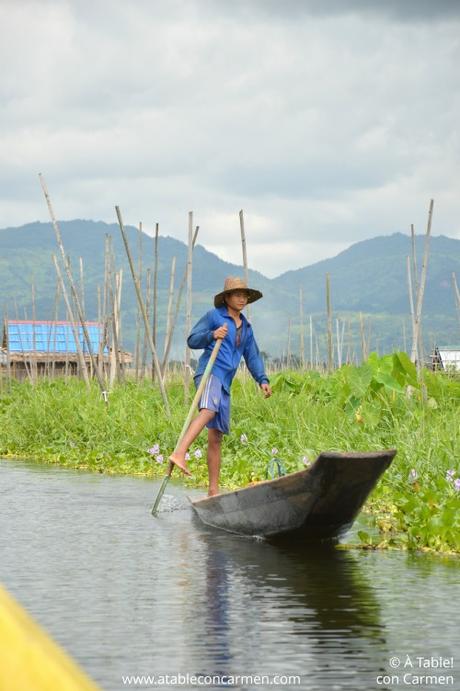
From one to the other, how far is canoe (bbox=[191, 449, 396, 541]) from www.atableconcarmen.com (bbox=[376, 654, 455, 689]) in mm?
1639

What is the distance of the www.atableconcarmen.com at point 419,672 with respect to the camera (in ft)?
10.3

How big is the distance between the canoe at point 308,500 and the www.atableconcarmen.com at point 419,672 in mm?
1639

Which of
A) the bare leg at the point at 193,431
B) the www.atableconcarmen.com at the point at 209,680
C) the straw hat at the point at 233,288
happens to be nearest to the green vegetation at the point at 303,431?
the bare leg at the point at 193,431

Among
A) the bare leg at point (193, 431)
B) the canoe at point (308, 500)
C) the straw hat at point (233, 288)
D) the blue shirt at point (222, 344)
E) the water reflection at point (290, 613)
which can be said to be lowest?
the water reflection at point (290, 613)

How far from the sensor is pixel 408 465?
22.5 feet

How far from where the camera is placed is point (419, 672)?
325 cm

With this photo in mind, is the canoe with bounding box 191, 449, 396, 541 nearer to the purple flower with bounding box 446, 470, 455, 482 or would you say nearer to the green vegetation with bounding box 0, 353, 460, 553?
the green vegetation with bounding box 0, 353, 460, 553

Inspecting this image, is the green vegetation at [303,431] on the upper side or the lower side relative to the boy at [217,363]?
lower

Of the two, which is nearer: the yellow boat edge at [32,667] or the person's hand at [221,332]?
the yellow boat edge at [32,667]

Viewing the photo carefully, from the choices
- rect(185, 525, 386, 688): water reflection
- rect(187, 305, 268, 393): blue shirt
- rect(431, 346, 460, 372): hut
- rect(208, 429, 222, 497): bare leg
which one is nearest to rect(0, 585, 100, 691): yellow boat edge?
rect(185, 525, 386, 688): water reflection

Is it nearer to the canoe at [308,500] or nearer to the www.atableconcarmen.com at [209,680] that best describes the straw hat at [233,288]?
the canoe at [308,500]

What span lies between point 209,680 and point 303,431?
6.35 meters

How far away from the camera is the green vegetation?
20.7 ft

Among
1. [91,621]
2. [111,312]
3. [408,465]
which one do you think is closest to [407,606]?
[91,621]
